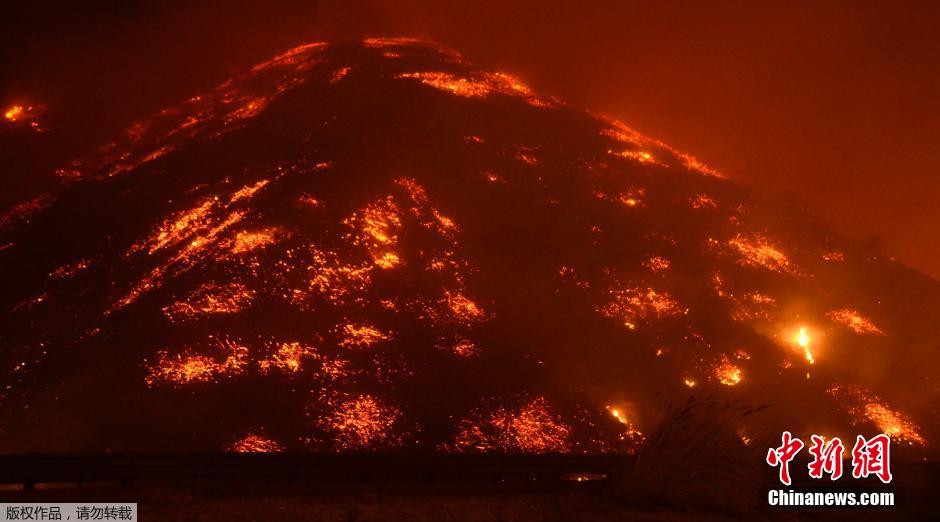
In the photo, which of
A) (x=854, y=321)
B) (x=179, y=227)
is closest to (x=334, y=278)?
(x=179, y=227)

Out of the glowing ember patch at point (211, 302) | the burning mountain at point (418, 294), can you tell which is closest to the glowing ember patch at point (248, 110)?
the burning mountain at point (418, 294)

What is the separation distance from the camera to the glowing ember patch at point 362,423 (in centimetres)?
1181

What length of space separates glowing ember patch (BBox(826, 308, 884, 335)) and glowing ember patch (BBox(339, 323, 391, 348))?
1417 cm

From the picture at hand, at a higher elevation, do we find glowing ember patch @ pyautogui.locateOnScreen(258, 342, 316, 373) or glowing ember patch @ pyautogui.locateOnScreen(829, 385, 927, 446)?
glowing ember patch @ pyautogui.locateOnScreen(258, 342, 316, 373)

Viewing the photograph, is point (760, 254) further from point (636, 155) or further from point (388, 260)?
point (388, 260)

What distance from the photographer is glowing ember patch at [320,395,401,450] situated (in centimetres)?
1181

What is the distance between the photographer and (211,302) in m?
14.3

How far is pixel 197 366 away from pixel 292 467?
5.68m

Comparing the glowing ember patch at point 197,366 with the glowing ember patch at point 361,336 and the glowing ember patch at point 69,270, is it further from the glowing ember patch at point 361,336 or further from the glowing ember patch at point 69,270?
the glowing ember patch at point 69,270

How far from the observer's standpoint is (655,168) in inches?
944

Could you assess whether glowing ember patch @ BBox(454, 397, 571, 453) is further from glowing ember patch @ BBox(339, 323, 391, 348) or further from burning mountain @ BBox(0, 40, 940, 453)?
glowing ember patch @ BBox(339, 323, 391, 348)

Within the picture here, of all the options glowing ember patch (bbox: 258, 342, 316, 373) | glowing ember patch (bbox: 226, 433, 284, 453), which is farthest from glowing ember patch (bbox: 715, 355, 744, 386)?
glowing ember patch (bbox: 226, 433, 284, 453)

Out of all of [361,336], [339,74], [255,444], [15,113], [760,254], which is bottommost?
[255,444]

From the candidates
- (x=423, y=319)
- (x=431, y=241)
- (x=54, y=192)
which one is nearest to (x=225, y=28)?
(x=54, y=192)
